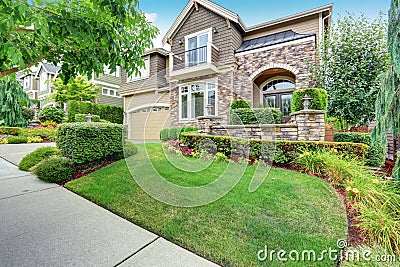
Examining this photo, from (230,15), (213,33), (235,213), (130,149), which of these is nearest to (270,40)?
(230,15)

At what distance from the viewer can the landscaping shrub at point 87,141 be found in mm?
4277

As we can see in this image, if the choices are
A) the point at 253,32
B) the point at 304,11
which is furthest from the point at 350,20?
the point at 253,32

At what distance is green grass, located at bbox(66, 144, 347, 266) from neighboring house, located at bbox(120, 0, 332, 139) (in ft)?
3.89

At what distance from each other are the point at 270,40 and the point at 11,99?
9492 millimetres

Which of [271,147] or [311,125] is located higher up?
[311,125]

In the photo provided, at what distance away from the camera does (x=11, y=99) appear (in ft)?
12.6

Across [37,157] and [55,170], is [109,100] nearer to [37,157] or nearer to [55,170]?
[37,157]

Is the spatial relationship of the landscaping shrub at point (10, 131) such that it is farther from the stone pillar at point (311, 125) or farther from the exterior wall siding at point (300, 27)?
the exterior wall siding at point (300, 27)

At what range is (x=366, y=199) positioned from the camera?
276 cm

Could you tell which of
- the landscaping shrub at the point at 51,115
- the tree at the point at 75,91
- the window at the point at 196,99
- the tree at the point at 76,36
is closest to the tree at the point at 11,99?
the tree at the point at 76,36

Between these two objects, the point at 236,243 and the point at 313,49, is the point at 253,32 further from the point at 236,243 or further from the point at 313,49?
the point at 236,243

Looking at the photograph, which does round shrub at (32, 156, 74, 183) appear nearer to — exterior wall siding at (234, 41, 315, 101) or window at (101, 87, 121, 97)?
exterior wall siding at (234, 41, 315, 101)

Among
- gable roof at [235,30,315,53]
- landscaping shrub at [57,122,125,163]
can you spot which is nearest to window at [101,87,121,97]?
gable roof at [235,30,315,53]

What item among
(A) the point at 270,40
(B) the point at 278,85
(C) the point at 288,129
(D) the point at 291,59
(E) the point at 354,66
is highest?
(A) the point at 270,40
